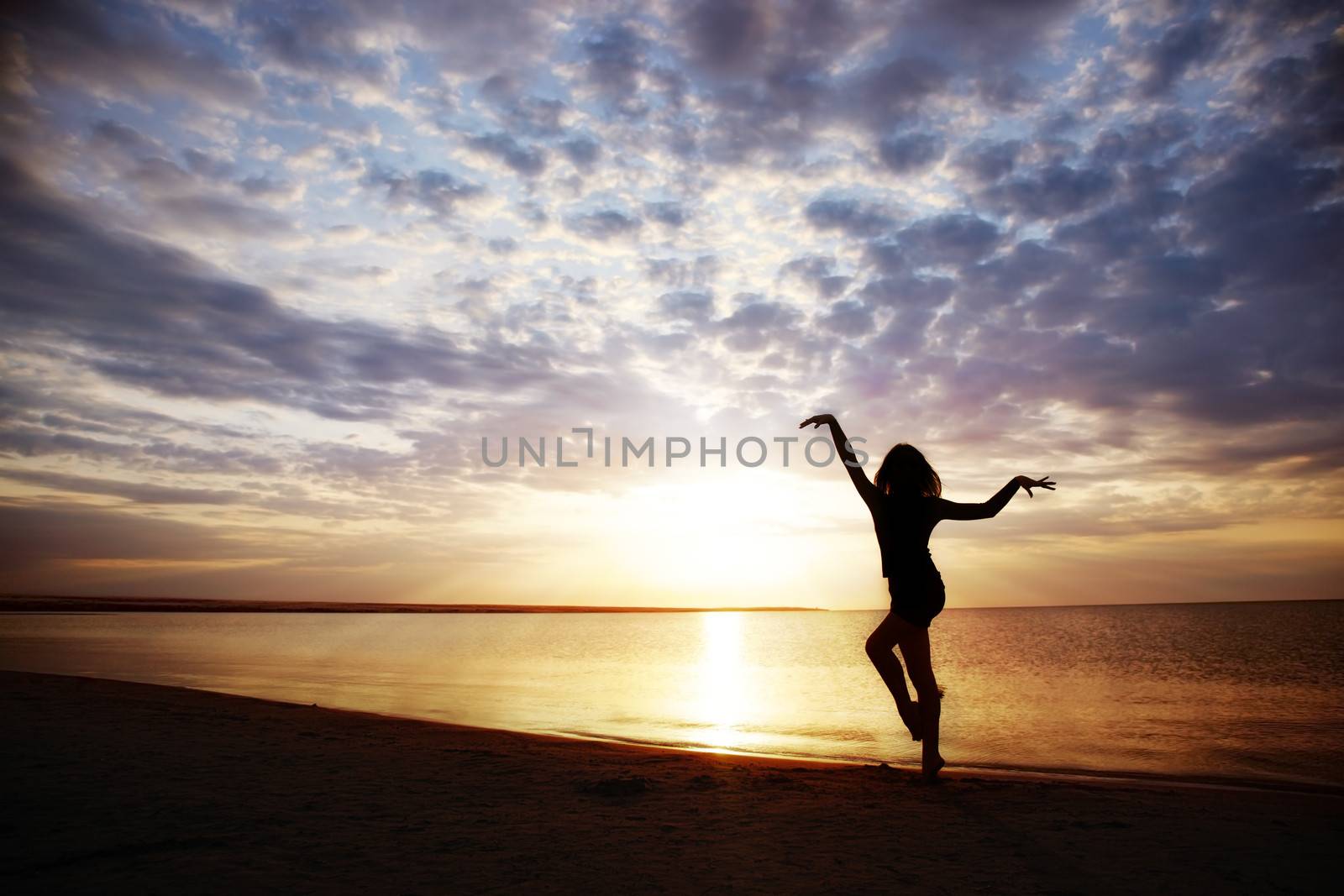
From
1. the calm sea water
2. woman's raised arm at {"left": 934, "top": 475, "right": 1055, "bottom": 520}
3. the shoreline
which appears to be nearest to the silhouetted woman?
woman's raised arm at {"left": 934, "top": 475, "right": 1055, "bottom": 520}

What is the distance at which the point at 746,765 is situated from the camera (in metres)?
9.06

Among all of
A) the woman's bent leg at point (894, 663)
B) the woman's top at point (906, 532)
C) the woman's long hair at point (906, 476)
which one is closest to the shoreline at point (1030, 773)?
the woman's bent leg at point (894, 663)

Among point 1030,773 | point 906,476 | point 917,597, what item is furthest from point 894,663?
point 1030,773

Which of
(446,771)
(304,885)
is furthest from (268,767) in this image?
(304,885)

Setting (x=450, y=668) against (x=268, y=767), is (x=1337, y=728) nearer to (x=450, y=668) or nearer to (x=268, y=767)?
(x=268, y=767)

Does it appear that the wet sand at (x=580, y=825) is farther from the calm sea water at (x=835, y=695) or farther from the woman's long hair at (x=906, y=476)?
the calm sea water at (x=835, y=695)

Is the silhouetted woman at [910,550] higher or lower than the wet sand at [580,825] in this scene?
higher

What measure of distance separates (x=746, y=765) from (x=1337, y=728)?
13562 millimetres

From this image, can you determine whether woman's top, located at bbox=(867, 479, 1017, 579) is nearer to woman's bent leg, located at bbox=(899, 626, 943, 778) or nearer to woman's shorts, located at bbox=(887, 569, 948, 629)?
woman's shorts, located at bbox=(887, 569, 948, 629)

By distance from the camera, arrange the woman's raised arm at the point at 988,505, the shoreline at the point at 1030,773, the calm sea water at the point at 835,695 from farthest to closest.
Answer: the calm sea water at the point at 835,695 → the shoreline at the point at 1030,773 → the woman's raised arm at the point at 988,505

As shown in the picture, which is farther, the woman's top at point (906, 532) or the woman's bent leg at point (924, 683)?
Answer: the woman's top at point (906, 532)

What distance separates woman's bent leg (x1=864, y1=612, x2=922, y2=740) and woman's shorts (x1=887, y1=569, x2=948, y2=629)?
99 mm

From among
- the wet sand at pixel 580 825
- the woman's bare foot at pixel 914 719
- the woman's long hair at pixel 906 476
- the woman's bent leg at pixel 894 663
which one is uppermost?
the woman's long hair at pixel 906 476

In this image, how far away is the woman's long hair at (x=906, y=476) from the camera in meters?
6.89
